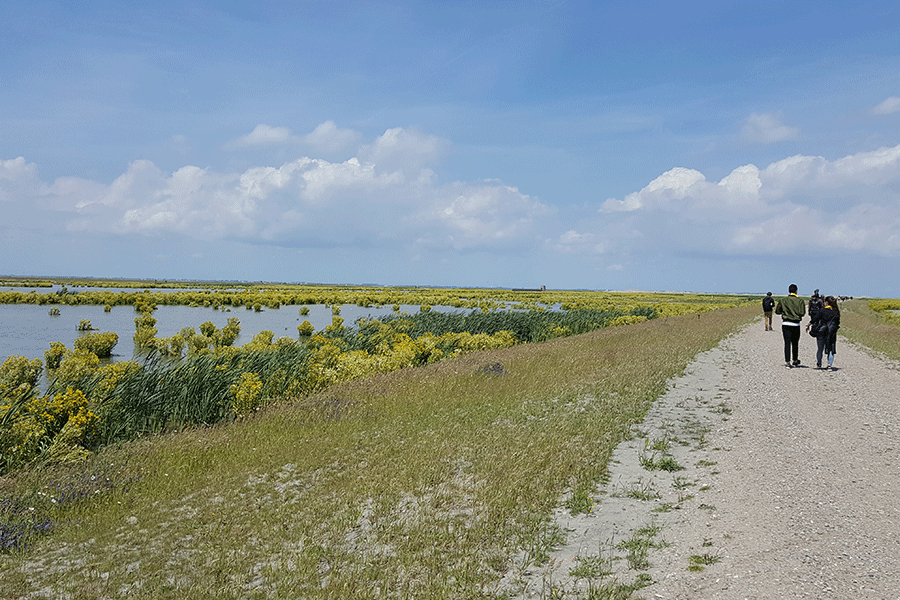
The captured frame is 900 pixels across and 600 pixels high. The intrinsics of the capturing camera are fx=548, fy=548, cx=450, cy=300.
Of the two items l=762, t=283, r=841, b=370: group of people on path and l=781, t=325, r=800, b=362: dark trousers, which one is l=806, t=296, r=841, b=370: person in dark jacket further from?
l=781, t=325, r=800, b=362: dark trousers

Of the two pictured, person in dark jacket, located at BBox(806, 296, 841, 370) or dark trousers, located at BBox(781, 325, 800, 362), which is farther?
dark trousers, located at BBox(781, 325, 800, 362)

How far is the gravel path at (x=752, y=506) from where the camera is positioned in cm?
473

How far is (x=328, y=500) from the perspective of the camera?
22.6 ft

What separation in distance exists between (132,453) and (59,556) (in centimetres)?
337

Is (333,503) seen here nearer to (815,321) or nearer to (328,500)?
(328,500)

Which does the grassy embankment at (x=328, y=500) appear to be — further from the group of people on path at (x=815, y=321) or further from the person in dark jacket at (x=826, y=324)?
the person in dark jacket at (x=826, y=324)

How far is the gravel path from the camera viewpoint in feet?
15.5

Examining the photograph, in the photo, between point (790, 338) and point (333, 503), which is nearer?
point (333, 503)

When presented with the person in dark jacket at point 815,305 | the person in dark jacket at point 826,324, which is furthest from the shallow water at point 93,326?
the person in dark jacket at point 826,324

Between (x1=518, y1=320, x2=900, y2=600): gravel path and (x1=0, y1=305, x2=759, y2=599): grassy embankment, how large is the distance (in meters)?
0.39

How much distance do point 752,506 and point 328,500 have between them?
5.07 m

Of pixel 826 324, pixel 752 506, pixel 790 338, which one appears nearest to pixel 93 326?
pixel 790 338

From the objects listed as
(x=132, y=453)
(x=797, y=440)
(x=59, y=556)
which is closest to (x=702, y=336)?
(x=797, y=440)

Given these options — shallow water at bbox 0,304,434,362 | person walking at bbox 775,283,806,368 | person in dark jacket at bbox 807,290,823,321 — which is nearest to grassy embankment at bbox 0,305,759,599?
person walking at bbox 775,283,806,368
